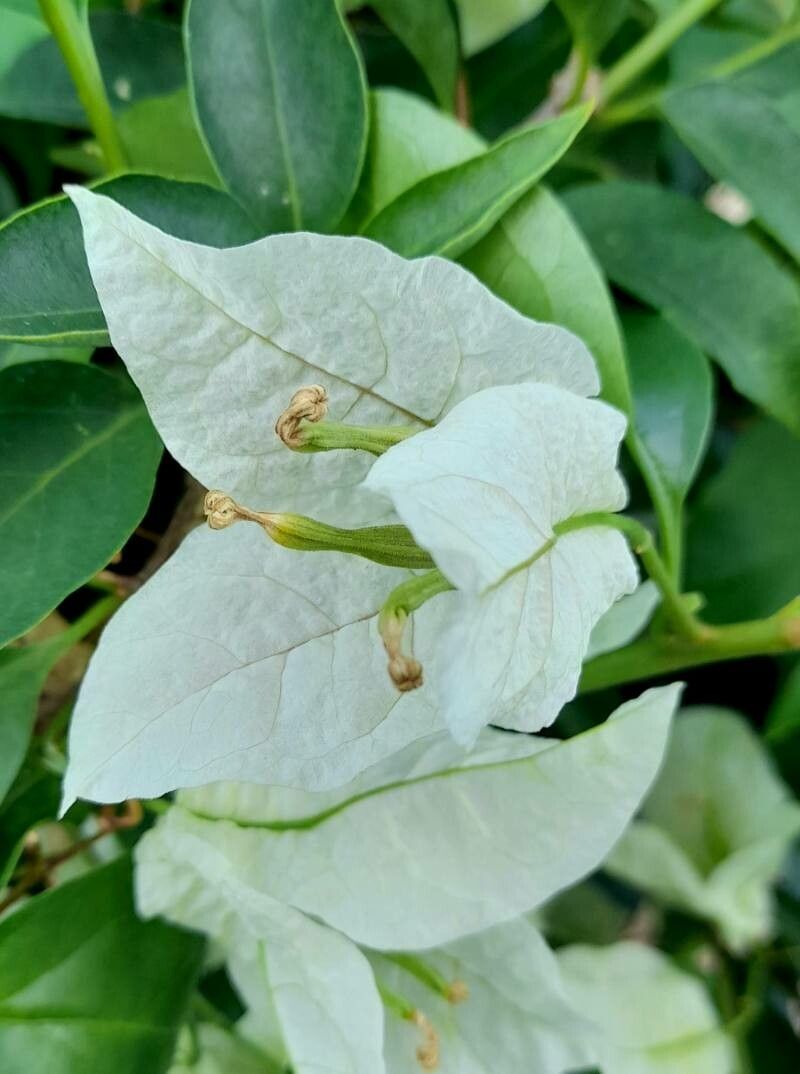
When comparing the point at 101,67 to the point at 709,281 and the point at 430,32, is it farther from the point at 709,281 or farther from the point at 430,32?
the point at 709,281

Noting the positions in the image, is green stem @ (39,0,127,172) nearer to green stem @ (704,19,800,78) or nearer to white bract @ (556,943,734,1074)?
green stem @ (704,19,800,78)

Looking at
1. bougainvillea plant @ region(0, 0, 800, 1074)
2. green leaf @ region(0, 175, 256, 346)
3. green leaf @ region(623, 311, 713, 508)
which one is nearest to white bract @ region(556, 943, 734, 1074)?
bougainvillea plant @ region(0, 0, 800, 1074)

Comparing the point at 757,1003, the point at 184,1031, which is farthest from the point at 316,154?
the point at 757,1003

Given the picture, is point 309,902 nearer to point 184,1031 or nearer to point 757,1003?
point 184,1031

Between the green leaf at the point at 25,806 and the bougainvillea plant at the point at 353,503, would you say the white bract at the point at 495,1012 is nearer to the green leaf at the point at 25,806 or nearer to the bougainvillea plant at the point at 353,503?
the bougainvillea plant at the point at 353,503

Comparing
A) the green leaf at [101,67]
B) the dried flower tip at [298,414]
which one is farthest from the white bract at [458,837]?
the green leaf at [101,67]

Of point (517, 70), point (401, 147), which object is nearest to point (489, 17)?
point (517, 70)
